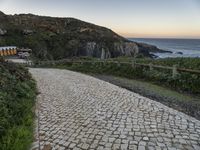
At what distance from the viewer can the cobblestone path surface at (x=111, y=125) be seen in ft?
24.0

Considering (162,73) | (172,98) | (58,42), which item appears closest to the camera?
(172,98)

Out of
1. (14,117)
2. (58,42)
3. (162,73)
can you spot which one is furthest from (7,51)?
(14,117)

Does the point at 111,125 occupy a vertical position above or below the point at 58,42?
below

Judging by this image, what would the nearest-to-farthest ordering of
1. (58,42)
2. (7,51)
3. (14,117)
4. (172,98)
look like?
(14,117) < (172,98) < (7,51) < (58,42)

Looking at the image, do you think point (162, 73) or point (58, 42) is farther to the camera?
point (58, 42)

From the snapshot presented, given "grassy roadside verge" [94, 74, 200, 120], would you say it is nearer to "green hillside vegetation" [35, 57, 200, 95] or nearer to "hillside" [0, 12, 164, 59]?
"green hillside vegetation" [35, 57, 200, 95]

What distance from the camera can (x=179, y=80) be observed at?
1641 centimetres

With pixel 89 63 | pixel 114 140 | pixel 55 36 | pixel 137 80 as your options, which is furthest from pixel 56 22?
pixel 114 140

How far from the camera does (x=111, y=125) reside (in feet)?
28.6

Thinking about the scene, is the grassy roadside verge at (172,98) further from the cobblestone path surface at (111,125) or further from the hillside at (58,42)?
the hillside at (58,42)

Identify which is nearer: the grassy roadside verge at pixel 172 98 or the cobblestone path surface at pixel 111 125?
the cobblestone path surface at pixel 111 125

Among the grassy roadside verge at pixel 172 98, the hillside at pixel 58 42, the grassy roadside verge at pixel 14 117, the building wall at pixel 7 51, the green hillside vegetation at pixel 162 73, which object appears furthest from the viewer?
the hillside at pixel 58 42

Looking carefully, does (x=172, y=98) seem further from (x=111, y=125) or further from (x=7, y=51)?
(x=7, y=51)

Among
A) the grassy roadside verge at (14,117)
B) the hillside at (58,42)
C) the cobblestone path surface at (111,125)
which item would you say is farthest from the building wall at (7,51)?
the grassy roadside verge at (14,117)
